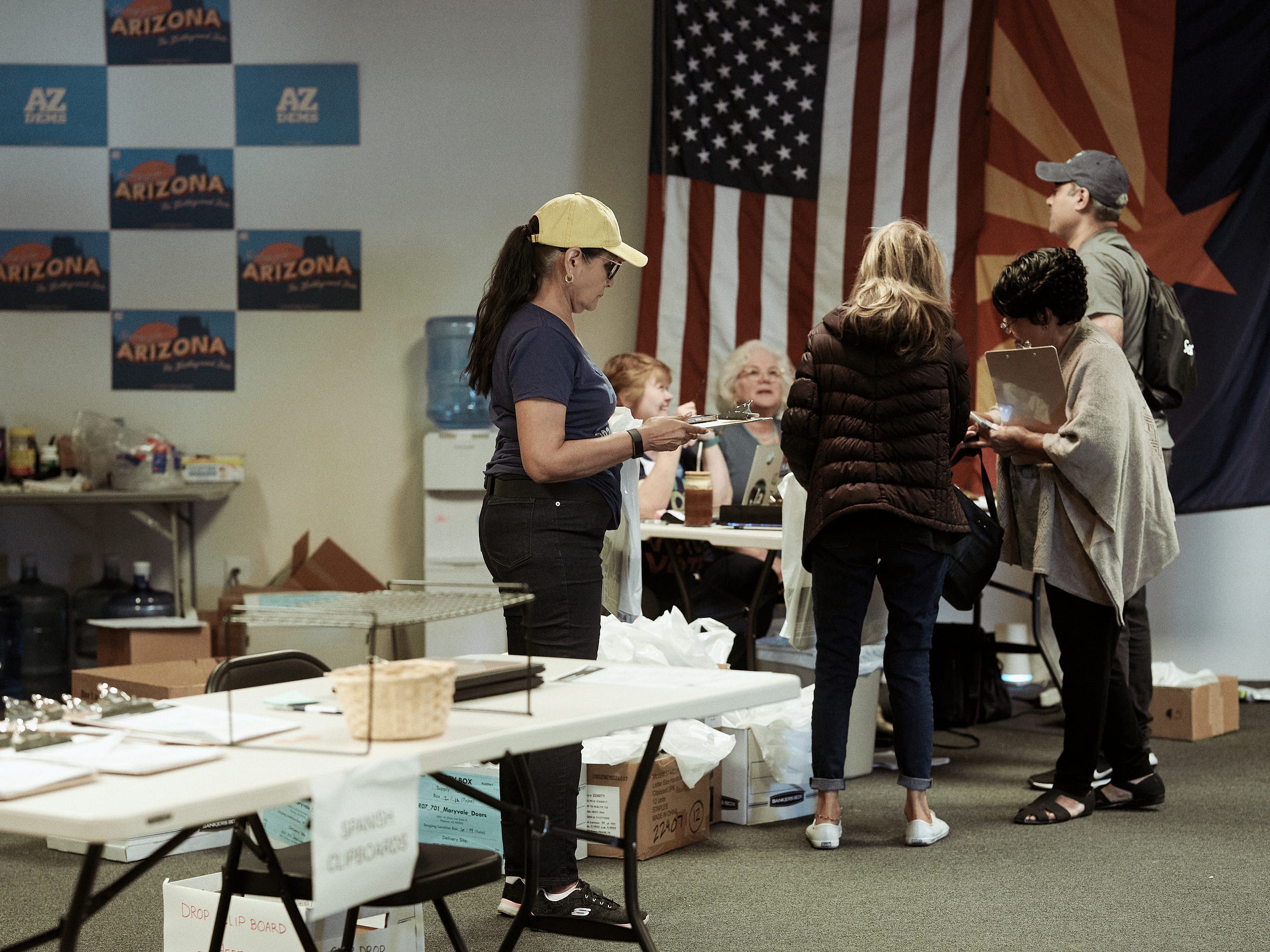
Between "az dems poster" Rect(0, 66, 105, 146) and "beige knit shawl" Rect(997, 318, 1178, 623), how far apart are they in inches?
181

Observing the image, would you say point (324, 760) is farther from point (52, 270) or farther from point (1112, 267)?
point (52, 270)

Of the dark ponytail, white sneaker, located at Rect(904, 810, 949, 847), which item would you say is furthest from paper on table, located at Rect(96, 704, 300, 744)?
white sneaker, located at Rect(904, 810, 949, 847)

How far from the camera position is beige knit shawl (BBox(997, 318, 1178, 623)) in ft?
9.97

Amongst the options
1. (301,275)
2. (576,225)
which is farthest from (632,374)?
(301,275)

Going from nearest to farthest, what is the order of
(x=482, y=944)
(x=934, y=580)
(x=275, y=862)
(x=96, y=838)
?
(x=96, y=838) → (x=275, y=862) → (x=482, y=944) → (x=934, y=580)

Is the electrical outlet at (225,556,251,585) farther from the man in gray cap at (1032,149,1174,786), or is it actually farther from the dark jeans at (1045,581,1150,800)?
the dark jeans at (1045,581,1150,800)

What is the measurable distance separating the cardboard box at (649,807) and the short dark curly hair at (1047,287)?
1.45 m

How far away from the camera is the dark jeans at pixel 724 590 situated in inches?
166

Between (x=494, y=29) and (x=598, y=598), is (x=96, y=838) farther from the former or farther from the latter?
(x=494, y=29)

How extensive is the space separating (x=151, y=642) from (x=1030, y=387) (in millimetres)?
2913

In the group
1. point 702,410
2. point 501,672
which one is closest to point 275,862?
point 501,672

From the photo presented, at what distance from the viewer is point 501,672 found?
1.69 metres

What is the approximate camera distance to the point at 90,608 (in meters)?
5.43

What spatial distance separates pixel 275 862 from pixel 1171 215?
4523mm
